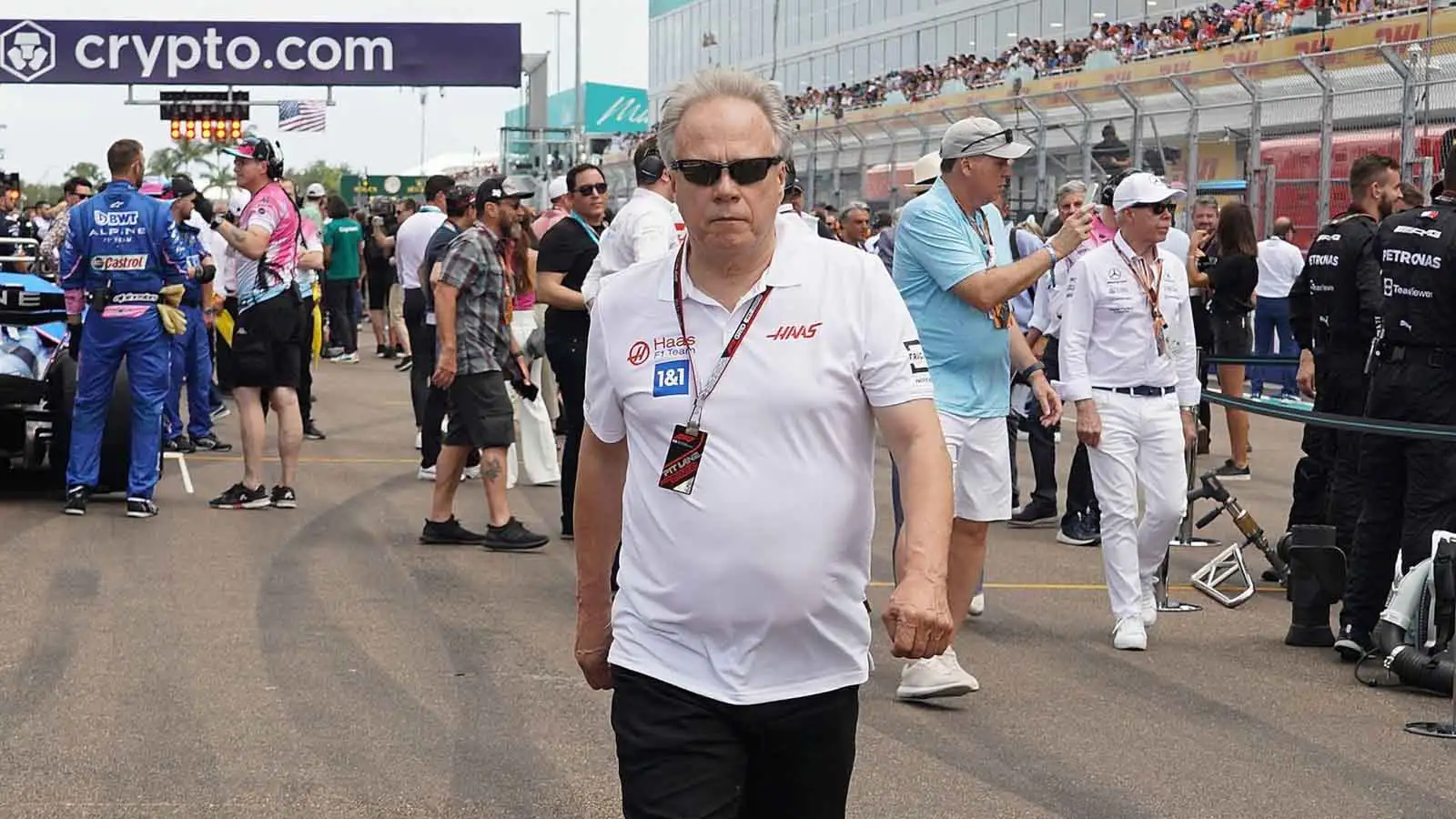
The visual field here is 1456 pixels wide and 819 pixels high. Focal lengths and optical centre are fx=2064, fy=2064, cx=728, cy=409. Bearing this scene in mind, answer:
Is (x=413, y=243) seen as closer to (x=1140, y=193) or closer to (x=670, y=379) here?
(x=1140, y=193)

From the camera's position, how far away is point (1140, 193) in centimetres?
808

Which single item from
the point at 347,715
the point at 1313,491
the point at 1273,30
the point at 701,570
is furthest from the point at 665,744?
the point at 1273,30

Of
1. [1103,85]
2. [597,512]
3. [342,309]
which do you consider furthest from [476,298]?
[342,309]

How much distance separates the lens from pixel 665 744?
139 inches

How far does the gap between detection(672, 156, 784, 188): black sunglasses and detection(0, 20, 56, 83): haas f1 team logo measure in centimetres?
3241

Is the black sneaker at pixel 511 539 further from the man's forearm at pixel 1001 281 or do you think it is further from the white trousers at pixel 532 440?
the man's forearm at pixel 1001 281

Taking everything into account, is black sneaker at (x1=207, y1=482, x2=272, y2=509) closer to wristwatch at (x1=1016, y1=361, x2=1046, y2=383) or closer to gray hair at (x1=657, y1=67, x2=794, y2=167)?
wristwatch at (x1=1016, y1=361, x2=1046, y2=383)

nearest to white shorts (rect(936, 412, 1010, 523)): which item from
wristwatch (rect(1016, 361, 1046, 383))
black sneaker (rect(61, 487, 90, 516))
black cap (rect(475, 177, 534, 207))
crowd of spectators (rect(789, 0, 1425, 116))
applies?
wristwatch (rect(1016, 361, 1046, 383))

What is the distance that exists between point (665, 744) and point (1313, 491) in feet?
24.7

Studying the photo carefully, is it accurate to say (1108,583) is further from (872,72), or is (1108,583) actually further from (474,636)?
(872,72)

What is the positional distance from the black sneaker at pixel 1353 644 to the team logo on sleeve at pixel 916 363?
4.81 meters

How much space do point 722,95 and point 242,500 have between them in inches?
335

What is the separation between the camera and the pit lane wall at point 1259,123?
680 inches

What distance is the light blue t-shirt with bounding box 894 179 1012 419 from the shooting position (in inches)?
277
